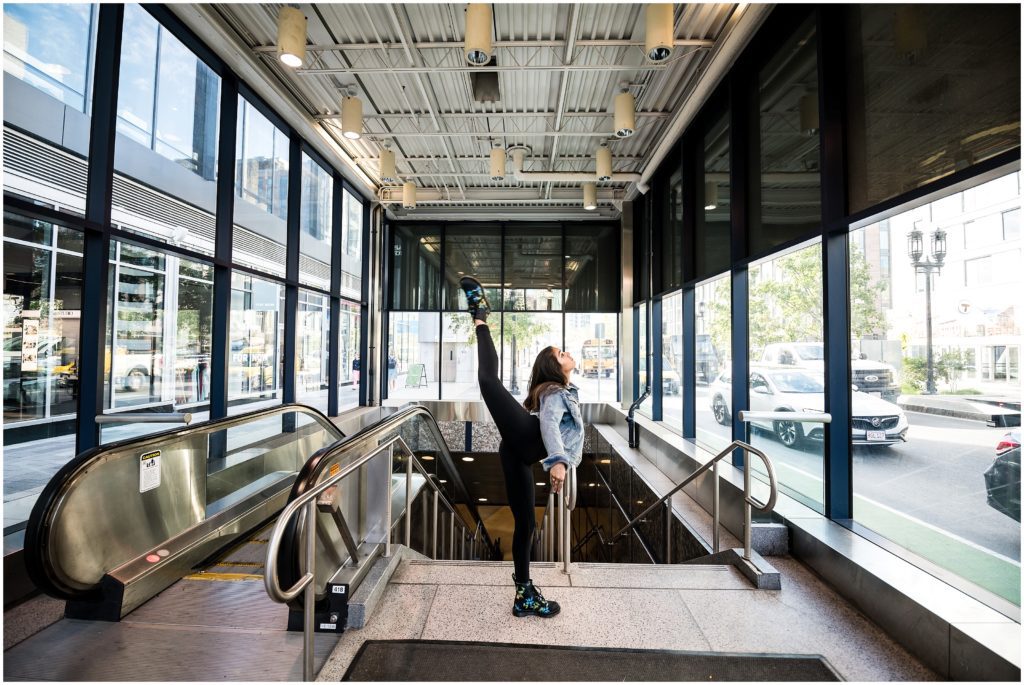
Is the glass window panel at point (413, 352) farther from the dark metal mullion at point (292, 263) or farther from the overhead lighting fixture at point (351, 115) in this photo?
the overhead lighting fixture at point (351, 115)

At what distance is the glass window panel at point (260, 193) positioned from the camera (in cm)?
586

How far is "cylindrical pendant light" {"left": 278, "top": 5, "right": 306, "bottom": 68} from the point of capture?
404cm

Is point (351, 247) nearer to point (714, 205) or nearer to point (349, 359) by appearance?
point (349, 359)

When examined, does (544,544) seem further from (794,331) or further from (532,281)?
(532,281)

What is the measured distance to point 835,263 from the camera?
142 inches

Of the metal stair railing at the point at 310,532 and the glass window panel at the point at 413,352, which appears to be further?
the glass window panel at the point at 413,352

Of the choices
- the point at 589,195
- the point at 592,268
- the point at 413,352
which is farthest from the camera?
the point at 413,352

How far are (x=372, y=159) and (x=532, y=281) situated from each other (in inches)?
173

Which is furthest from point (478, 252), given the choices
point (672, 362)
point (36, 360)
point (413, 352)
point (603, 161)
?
point (36, 360)

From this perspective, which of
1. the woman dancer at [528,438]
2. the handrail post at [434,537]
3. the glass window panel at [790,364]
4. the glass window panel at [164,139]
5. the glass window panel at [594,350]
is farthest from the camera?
the glass window panel at [594,350]

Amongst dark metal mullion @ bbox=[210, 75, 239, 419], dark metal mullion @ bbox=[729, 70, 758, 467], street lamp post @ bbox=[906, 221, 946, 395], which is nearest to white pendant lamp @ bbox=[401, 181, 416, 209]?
dark metal mullion @ bbox=[210, 75, 239, 419]

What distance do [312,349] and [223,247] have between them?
308cm

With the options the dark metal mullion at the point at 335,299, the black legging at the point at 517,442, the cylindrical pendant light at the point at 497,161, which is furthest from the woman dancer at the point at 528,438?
the dark metal mullion at the point at 335,299

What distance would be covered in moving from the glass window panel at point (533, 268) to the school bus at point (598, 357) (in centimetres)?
120
